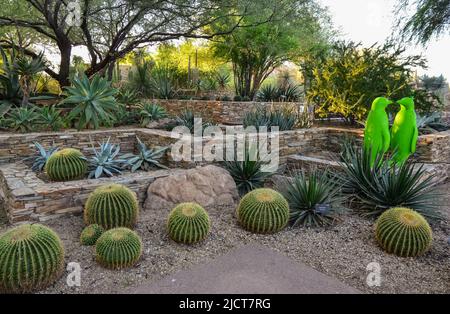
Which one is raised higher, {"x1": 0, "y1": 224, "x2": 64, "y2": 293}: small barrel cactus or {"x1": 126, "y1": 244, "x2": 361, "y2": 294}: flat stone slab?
{"x1": 0, "y1": 224, "x2": 64, "y2": 293}: small barrel cactus

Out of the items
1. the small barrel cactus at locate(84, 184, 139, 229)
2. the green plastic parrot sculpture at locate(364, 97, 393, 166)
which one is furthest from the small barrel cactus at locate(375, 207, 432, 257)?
the small barrel cactus at locate(84, 184, 139, 229)

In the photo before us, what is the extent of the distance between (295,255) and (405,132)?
328 cm

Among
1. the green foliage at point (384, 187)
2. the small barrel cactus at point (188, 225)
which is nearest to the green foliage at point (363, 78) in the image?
the green foliage at point (384, 187)

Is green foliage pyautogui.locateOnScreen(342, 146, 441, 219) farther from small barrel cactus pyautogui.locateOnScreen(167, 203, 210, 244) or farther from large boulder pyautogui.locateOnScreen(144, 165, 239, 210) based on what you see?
small barrel cactus pyautogui.locateOnScreen(167, 203, 210, 244)

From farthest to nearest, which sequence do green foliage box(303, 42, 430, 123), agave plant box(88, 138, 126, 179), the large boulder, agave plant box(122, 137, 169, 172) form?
1. green foliage box(303, 42, 430, 123)
2. agave plant box(122, 137, 169, 172)
3. agave plant box(88, 138, 126, 179)
4. the large boulder

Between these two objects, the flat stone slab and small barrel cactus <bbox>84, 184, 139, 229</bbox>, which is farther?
small barrel cactus <bbox>84, 184, 139, 229</bbox>

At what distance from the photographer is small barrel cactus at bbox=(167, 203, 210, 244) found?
3.73m

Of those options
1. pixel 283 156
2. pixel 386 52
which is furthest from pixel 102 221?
pixel 386 52

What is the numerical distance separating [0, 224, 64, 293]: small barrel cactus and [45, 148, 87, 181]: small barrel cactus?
2192 mm

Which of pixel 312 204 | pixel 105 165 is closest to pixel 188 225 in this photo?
pixel 312 204

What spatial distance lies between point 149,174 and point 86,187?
106 centimetres

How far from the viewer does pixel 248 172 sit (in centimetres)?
568

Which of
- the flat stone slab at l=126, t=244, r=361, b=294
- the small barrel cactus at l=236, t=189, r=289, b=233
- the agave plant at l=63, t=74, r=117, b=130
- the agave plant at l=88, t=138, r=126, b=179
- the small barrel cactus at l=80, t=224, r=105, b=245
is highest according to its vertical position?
the agave plant at l=63, t=74, r=117, b=130
